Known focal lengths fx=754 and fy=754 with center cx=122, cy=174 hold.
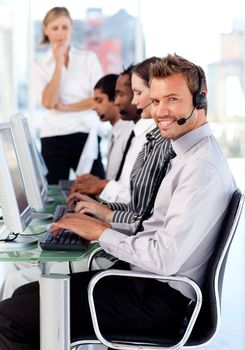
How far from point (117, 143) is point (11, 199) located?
205cm

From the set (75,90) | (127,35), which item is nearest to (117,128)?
(75,90)

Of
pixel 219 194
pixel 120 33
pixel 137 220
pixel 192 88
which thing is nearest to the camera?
pixel 219 194

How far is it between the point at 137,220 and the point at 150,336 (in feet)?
2.13

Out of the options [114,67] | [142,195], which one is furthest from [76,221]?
[114,67]

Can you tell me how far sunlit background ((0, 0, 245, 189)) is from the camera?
26.3 feet

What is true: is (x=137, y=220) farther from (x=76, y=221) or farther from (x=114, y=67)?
(x=114, y=67)

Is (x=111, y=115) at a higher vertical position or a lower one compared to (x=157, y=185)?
higher

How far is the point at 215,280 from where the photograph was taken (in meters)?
2.45

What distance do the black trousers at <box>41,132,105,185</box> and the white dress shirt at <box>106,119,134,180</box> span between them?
0.82 m

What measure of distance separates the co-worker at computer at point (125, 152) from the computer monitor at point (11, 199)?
961 millimetres

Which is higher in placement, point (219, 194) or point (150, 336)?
point (219, 194)

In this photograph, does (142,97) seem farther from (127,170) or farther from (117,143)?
(117,143)

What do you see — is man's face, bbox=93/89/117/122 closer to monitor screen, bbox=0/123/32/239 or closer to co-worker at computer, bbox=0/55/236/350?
monitor screen, bbox=0/123/32/239

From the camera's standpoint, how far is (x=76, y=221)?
263 centimetres
